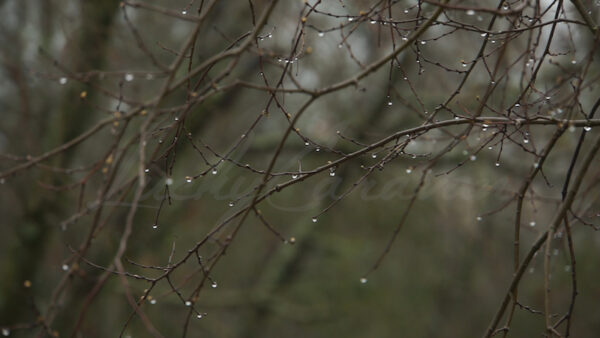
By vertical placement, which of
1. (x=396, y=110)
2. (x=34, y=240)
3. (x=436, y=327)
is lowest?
(x=34, y=240)

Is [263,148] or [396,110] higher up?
[396,110]

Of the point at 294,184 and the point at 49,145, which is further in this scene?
the point at 49,145

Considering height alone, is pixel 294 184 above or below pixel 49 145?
below

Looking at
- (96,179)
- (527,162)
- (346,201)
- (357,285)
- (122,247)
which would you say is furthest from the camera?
(346,201)

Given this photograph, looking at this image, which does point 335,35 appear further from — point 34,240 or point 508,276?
point 508,276

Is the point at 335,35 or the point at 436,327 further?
the point at 436,327

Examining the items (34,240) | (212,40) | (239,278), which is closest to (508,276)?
(239,278)

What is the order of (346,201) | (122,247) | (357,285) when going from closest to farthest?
1. (122,247)
2. (357,285)
3. (346,201)

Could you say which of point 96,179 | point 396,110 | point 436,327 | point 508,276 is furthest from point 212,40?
point 508,276
